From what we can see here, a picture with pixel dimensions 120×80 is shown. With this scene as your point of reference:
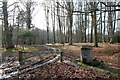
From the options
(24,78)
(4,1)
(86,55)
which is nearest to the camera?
(24,78)

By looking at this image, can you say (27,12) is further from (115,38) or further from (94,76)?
(94,76)

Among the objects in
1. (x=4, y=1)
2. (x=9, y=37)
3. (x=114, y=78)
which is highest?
(x=4, y=1)

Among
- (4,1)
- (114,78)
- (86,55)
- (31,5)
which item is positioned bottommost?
(114,78)

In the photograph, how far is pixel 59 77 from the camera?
4027mm

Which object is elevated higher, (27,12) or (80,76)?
(27,12)

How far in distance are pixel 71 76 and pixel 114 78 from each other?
4.84ft

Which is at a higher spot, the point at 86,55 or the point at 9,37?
the point at 9,37

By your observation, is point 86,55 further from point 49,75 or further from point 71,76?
point 49,75

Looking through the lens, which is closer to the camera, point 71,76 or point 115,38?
point 71,76

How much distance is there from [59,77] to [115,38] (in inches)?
648

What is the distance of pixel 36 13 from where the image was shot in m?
26.6

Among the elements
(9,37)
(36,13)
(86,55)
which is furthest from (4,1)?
(36,13)

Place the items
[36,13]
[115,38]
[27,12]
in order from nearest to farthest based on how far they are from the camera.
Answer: [115,38] < [27,12] < [36,13]

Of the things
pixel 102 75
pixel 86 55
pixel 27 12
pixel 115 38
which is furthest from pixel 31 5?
pixel 102 75
